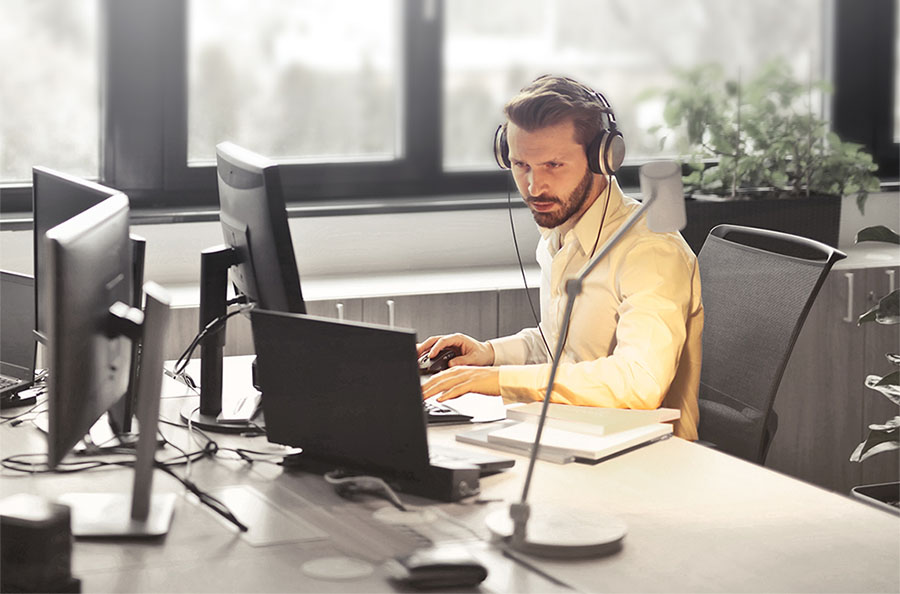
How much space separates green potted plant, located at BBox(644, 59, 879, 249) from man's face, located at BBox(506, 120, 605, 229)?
136 centimetres

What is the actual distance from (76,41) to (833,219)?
2.38 metres

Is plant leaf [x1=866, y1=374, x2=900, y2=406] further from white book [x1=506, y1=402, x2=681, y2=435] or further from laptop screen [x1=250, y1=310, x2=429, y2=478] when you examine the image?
laptop screen [x1=250, y1=310, x2=429, y2=478]

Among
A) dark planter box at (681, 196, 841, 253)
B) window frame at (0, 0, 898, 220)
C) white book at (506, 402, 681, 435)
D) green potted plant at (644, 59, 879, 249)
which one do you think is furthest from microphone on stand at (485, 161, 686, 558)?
green potted plant at (644, 59, 879, 249)

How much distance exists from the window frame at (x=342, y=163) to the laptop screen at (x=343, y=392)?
1.67 metres

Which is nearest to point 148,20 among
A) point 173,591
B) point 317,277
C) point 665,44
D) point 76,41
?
point 76,41

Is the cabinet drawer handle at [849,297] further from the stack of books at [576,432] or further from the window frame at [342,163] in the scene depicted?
the stack of books at [576,432]

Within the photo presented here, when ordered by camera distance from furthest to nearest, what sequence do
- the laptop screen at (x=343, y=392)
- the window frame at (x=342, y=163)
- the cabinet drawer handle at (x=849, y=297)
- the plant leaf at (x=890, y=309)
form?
the cabinet drawer handle at (x=849, y=297) < the window frame at (x=342, y=163) < the plant leaf at (x=890, y=309) < the laptop screen at (x=343, y=392)

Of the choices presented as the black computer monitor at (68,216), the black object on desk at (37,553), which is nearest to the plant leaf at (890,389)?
the black computer monitor at (68,216)

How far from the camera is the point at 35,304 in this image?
211cm

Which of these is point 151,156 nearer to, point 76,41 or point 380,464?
point 76,41

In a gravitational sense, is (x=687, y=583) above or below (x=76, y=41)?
below

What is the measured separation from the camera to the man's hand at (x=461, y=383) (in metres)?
1.99

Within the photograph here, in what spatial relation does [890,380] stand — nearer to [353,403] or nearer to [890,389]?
[890,389]

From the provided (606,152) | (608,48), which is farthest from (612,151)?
(608,48)
